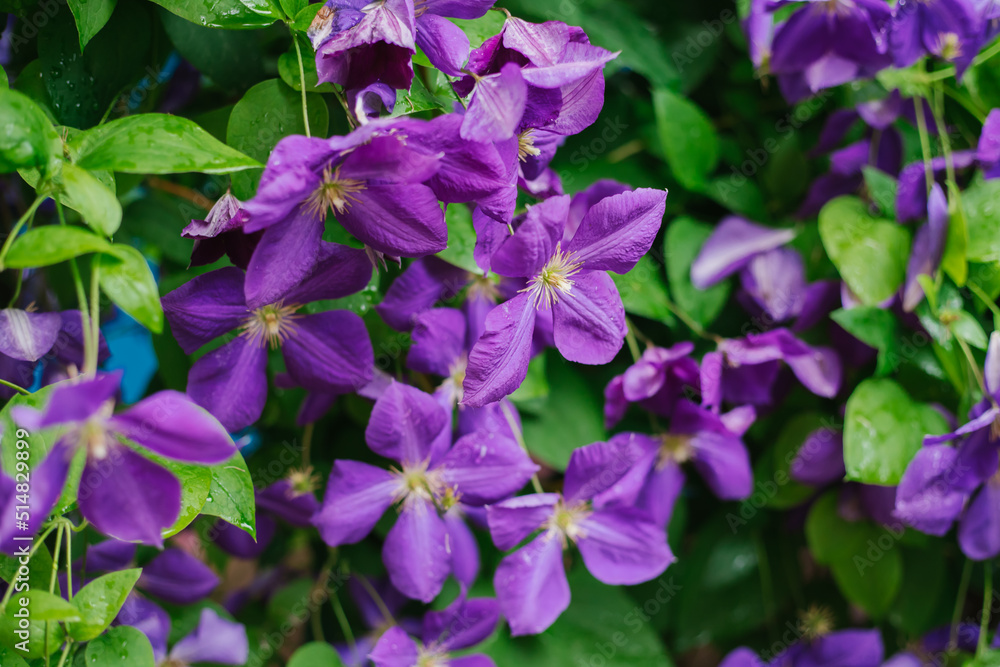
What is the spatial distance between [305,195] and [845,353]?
0.61 metres

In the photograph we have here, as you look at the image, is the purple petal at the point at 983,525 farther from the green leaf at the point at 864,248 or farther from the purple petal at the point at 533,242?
the purple petal at the point at 533,242

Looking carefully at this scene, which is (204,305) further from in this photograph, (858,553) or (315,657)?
(858,553)

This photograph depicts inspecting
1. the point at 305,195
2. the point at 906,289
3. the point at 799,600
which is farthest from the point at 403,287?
the point at 799,600

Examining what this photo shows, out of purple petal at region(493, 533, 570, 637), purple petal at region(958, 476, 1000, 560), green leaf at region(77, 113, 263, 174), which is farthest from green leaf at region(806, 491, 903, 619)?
green leaf at region(77, 113, 263, 174)

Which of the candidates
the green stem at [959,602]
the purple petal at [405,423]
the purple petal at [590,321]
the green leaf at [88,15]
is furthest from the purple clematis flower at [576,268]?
the green stem at [959,602]

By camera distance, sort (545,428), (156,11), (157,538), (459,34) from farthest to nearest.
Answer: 1. (545,428)
2. (156,11)
3. (459,34)
4. (157,538)

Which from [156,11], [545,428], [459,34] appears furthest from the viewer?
[545,428]

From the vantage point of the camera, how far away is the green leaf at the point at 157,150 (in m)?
0.39

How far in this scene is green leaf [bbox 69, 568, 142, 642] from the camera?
47cm

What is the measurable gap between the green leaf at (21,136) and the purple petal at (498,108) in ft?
0.78

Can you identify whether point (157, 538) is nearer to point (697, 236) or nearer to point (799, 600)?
point (697, 236)

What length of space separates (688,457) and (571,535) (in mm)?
180

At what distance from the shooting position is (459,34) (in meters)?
0.48

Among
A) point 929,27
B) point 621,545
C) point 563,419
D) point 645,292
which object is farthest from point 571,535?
point 929,27
